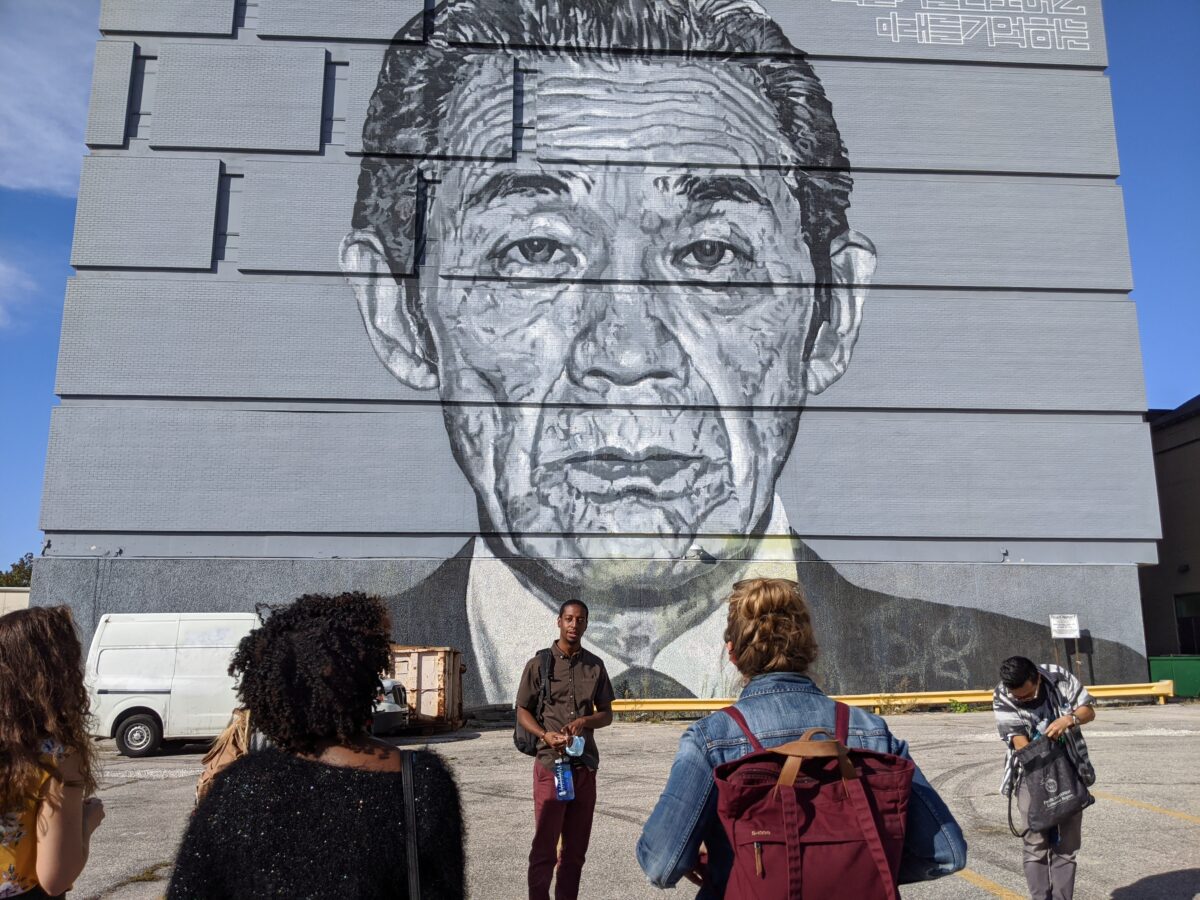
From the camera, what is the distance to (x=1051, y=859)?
18.0ft

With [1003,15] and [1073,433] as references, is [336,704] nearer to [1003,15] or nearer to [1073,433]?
[1073,433]

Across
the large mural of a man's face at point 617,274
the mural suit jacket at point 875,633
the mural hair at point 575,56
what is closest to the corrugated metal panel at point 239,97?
the mural hair at point 575,56

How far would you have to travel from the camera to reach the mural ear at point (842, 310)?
81.0 feet

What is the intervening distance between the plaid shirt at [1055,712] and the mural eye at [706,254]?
785 inches

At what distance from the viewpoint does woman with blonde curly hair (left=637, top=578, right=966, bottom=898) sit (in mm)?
2545

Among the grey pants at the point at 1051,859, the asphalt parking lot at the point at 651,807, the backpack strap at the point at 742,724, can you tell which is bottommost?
the asphalt parking lot at the point at 651,807

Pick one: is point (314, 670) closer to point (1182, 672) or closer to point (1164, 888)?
point (1164, 888)

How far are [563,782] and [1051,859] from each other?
9.32ft

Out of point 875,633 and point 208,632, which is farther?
point 875,633

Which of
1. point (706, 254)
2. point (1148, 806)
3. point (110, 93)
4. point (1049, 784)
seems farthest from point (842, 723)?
point (110, 93)

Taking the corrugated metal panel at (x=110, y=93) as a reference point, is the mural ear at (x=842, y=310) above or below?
below

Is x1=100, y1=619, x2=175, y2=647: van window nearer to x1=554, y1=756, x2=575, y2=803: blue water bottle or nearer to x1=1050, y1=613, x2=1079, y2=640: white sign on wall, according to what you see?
x1=554, y1=756, x2=575, y2=803: blue water bottle

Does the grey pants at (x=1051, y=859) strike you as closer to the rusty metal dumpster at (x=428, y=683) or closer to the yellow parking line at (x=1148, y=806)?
the yellow parking line at (x=1148, y=806)

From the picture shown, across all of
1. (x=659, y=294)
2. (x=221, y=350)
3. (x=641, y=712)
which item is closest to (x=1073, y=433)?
(x=659, y=294)
